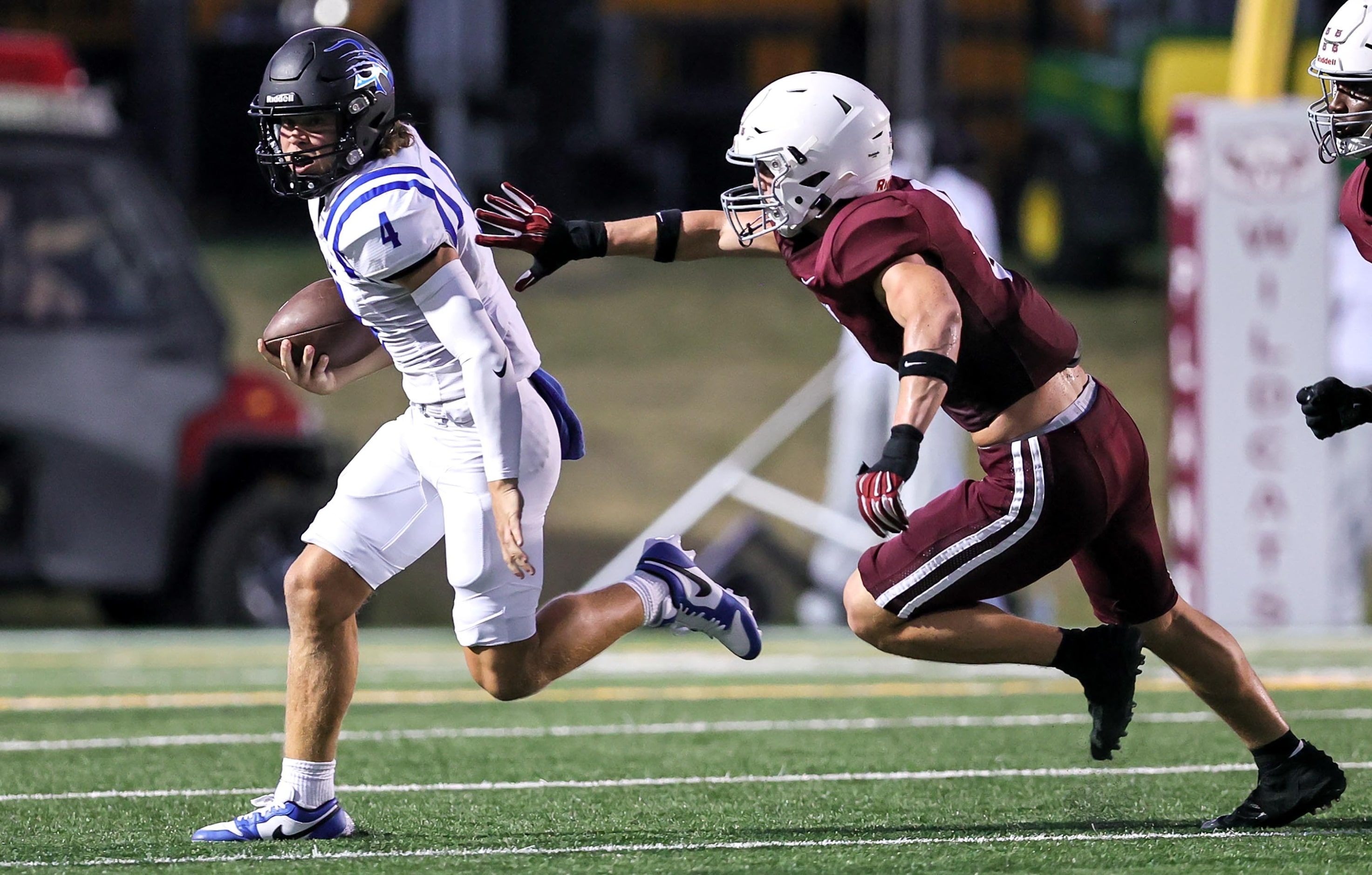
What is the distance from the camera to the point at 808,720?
20.8 feet

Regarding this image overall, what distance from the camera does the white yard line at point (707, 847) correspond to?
4062 millimetres

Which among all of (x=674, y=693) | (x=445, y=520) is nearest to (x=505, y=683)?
(x=445, y=520)

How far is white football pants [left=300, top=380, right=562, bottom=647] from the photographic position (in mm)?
4340

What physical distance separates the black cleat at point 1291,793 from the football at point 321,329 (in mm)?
2027

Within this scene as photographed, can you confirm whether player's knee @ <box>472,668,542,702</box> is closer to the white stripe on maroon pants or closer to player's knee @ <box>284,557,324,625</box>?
player's knee @ <box>284,557,324,625</box>

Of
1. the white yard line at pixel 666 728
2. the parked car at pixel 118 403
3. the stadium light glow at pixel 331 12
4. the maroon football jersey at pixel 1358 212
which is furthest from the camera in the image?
the stadium light glow at pixel 331 12

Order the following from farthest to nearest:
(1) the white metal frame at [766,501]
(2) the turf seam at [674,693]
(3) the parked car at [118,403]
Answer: (1) the white metal frame at [766,501]
(3) the parked car at [118,403]
(2) the turf seam at [674,693]

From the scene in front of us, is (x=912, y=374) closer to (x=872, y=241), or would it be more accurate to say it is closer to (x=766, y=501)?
(x=872, y=241)

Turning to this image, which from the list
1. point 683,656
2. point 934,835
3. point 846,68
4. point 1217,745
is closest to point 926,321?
point 934,835

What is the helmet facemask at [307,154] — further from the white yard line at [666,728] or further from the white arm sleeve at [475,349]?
the white yard line at [666,728]

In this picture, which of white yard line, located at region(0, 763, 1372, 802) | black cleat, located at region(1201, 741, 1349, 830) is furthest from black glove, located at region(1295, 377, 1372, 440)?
white yard line, located at region(0, 763, 1372, 802)

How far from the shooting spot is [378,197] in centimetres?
420

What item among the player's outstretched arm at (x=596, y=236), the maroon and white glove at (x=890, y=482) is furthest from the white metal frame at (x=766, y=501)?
the maroon and white glove at (x=890, y=482)

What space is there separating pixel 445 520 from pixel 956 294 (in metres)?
1.14
